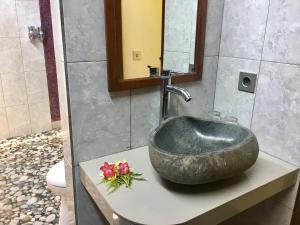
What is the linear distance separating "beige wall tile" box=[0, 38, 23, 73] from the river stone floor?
774 millimetres

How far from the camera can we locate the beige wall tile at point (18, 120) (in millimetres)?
2908

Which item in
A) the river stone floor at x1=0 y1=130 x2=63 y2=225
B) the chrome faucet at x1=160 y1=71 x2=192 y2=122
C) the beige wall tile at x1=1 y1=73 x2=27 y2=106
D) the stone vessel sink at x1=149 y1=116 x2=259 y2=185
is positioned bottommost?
the river stone floor at x1=0 y1=130 x2=63 y2=225

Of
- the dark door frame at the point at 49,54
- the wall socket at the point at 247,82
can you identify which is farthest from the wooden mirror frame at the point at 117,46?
the dark door frame at the point at 49,54

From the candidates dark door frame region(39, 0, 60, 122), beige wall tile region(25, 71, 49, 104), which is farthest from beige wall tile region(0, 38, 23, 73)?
dark door frame region(39, 0, 60, 122)

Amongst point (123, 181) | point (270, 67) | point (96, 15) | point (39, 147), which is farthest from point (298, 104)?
point (39, 147)

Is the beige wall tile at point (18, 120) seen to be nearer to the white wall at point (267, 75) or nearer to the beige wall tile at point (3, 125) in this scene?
the beige wall tile at point (3, 125)

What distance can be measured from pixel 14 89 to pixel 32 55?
1.36 feet

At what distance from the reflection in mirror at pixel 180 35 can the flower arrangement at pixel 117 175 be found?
0.49 metres

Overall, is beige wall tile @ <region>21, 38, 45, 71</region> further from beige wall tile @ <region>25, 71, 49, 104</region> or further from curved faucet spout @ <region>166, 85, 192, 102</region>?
curved faucet spout @ <region>166, 85, 192, 102</region>

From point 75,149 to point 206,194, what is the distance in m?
0.53

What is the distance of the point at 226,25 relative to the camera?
51.0 inches

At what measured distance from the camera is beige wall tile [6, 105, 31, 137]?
2.91m

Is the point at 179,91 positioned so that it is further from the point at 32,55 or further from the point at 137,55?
the point at 32,55

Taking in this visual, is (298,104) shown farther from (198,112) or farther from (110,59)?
Answer: (110,59)
